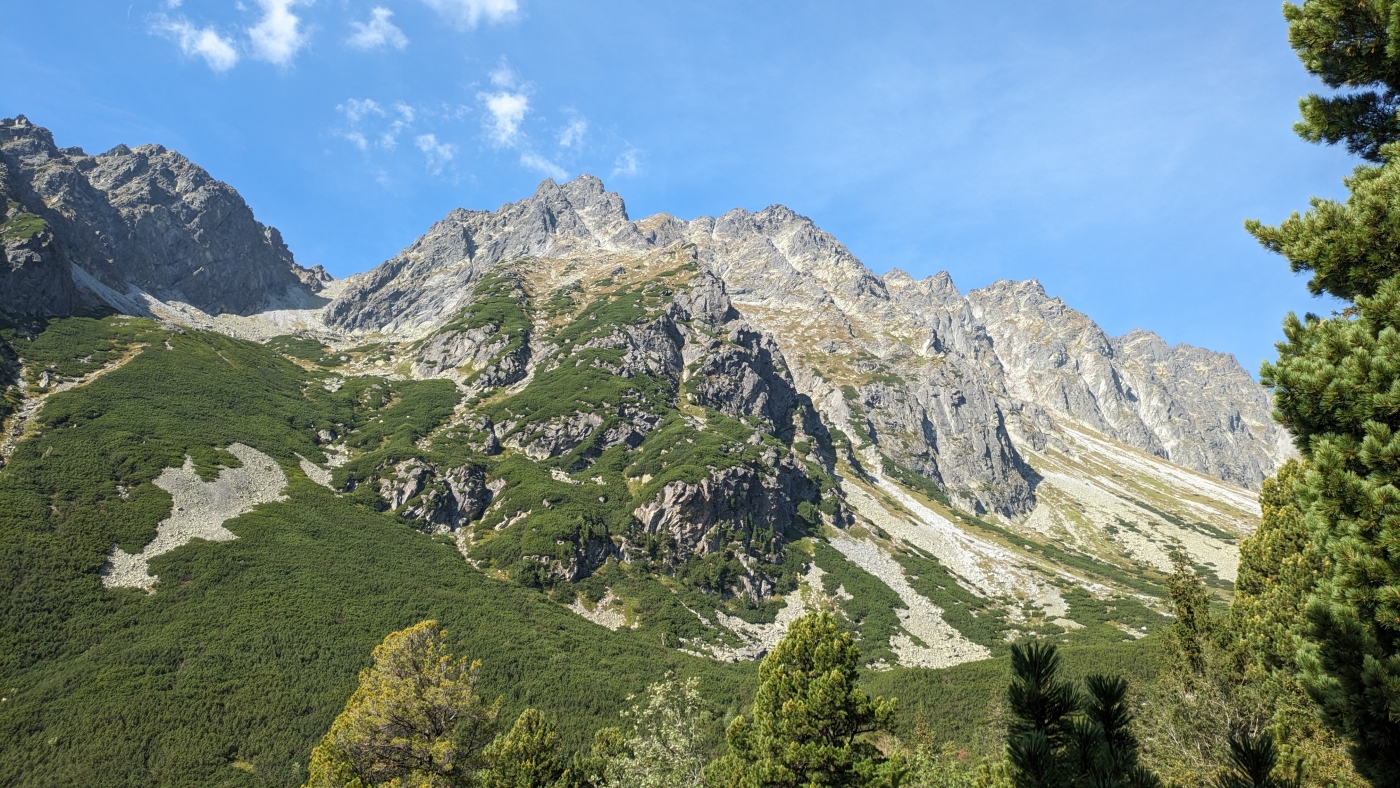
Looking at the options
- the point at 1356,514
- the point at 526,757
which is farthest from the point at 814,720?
the point at 526,757

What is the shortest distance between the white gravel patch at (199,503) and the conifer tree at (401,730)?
64938 mm

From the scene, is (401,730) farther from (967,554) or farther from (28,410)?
(967,554)

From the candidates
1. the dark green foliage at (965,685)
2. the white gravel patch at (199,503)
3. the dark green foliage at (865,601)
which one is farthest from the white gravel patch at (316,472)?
the dark green foliage at (965,685)

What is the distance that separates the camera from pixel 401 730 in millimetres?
22922

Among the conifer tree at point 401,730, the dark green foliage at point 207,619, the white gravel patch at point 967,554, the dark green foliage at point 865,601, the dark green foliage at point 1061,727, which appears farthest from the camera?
the white gravel patch at point 967,554

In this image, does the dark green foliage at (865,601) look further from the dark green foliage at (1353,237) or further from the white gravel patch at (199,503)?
the white gravel patch at (199,503)

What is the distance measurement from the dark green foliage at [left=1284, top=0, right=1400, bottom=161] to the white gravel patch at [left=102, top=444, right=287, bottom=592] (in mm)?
94443

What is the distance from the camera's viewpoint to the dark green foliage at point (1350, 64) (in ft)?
25.3

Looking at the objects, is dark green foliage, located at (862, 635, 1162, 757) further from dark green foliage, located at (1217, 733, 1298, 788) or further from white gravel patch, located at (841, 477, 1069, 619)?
dark green foliage, located at (1217, 733, 1298, 788)

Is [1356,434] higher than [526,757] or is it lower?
higher

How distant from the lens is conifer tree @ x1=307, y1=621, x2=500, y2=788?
880 inches

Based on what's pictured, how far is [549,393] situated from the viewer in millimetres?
141375

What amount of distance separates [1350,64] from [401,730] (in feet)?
101

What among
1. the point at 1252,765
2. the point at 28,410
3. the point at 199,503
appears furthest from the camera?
the point at 28,410
